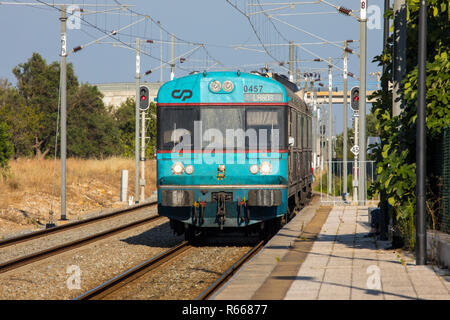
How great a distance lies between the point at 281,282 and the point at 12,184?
76.1ft

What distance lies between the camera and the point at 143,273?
13000 millimetres

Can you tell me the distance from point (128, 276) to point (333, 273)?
137 inches

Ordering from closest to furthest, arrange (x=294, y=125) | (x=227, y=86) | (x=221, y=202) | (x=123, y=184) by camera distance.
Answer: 1. (x=221, y=202)
2. (x=227, y=86)
3. (x=294, y=125)
4. (x=123, y=184)

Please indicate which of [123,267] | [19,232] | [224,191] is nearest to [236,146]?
[224,191]

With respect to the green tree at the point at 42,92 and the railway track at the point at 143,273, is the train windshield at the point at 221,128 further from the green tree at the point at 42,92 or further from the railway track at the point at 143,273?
the green tree at the point at 42,92

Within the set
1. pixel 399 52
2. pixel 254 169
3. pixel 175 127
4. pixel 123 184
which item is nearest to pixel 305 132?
pixel 254 169

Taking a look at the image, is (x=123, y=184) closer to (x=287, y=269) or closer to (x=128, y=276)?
(x=128, y=276)

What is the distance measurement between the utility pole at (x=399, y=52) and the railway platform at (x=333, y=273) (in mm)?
2796

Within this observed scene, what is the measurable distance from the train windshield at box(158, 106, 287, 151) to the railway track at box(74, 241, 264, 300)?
2.28m

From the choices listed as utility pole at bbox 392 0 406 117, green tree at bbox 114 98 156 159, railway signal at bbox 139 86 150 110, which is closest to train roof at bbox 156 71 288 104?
utility pole at bbox 392 0 406 117

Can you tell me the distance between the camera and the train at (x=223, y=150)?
15695 millimetres

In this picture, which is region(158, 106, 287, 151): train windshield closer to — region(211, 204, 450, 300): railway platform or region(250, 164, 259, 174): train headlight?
region(250, 164, 259, 174): train headlight

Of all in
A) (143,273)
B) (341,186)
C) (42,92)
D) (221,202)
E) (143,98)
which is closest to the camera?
(143,273)

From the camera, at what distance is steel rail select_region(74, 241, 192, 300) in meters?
10.7
